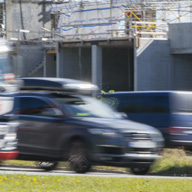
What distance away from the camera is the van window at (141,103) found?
49.5ft

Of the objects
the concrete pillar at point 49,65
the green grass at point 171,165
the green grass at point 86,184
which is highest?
the concrete pillar at point 49,65

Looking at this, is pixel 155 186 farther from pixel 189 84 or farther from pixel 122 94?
pixel 189 84

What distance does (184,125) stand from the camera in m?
14.6

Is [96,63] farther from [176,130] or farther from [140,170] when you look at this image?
[140,170]

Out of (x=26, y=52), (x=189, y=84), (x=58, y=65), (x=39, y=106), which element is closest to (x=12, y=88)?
(x=39, y=106)

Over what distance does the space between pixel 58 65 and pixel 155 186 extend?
31179 millimetres

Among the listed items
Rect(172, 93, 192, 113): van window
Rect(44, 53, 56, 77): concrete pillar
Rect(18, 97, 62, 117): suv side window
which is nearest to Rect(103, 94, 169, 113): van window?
Rect(172, 93, 192, 113): van window

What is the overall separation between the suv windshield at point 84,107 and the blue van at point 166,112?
→ 2471 mm

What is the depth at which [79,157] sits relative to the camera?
11.5 metres

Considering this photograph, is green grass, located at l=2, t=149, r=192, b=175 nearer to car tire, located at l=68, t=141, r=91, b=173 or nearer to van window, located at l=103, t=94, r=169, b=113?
van window, located at l=103, t=94, r=169, b=113

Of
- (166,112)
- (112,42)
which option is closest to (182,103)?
(166,112)

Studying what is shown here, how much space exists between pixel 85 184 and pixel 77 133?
233cm

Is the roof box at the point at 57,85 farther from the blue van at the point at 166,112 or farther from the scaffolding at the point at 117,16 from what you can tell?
the scaffolding at the point at 117,16

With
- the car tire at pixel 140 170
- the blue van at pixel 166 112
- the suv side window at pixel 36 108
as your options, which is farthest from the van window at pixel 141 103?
the suv side window at pixel 36 108
